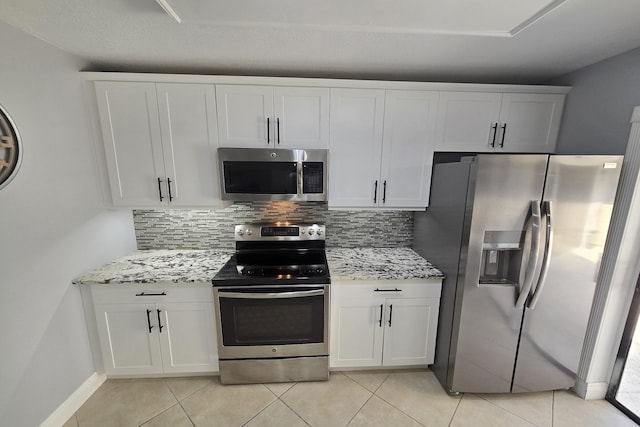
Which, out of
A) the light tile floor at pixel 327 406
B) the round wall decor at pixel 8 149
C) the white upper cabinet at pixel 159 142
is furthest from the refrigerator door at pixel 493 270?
the round wall decor at pixel 8 149

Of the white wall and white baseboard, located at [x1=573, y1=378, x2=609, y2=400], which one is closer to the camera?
the white wall

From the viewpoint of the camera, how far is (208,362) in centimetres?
192

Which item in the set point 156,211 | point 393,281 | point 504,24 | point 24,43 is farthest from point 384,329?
point 24,43

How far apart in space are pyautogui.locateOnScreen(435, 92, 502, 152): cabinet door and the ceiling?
0.20 metres

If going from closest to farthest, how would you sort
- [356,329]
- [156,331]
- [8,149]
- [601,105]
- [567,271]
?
[8,149] → [567,271] → [601,105] → [156,331] → [356,329]

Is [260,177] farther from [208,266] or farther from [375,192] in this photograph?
[375,192]

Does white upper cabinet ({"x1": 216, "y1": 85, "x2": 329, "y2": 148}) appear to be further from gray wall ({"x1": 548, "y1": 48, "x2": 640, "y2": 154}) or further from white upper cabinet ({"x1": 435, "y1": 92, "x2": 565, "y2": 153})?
gray wall ({"x1": 548, "y1": 48, "x2": 640, "y2": 154})

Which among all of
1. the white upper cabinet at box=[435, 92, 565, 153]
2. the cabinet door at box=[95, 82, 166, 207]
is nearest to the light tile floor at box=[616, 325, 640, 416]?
the white upper cabinet at box=[435, 92, 565, 153]

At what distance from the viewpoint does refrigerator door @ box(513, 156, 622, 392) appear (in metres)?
1.50

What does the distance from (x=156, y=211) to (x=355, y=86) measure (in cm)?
206

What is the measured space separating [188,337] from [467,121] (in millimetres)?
2749

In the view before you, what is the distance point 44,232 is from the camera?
151cm

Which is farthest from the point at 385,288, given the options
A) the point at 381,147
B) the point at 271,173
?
the point at 271,173

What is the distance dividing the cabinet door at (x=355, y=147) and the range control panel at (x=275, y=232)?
338 mm
